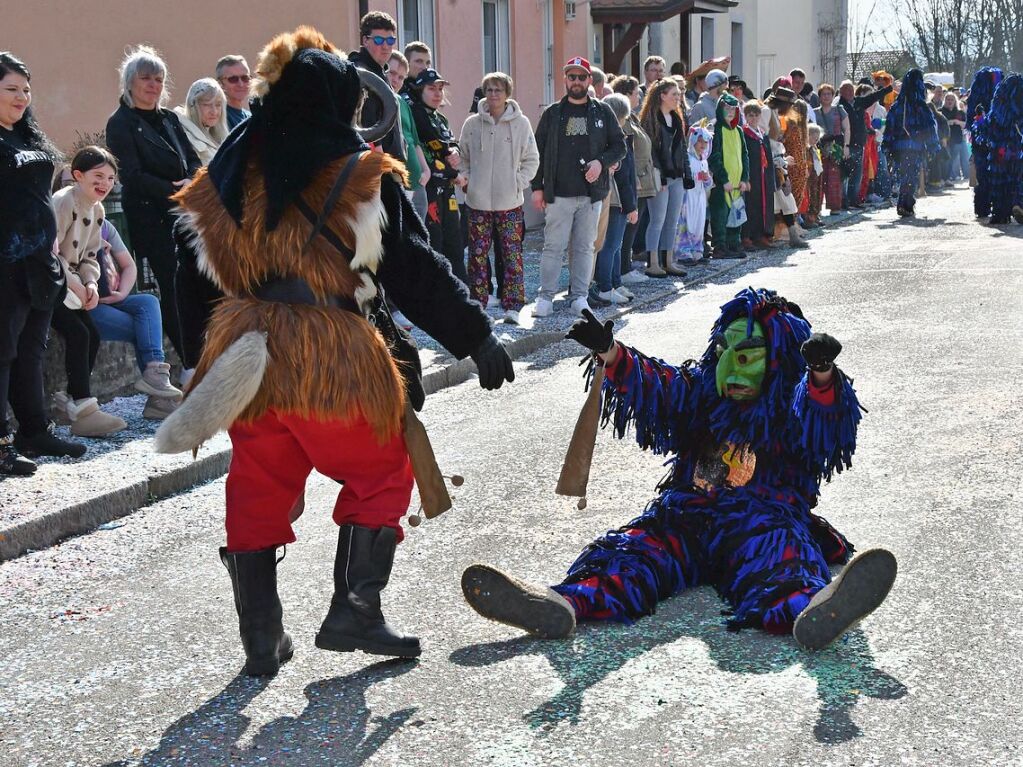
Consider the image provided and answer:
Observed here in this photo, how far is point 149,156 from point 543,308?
4.28 m

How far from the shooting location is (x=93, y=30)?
12305mm

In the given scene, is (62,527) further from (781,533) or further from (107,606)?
(781,533)

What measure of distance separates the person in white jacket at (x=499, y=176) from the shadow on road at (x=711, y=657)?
678 centimetres

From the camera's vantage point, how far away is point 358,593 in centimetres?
412

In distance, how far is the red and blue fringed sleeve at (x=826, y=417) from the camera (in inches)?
183

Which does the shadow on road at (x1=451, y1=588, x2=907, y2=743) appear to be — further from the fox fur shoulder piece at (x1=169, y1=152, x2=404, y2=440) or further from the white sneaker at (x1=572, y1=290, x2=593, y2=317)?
the white sneaker at (x1=572, y1=290, x2=593, y2=317)

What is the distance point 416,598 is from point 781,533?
1257mm

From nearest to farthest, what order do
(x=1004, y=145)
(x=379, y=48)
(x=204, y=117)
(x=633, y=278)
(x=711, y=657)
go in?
(x=711, y=657) → (x=204, y=117) → (x=379, y=48) → (x=633, y=278) → (x=1004, y=145)

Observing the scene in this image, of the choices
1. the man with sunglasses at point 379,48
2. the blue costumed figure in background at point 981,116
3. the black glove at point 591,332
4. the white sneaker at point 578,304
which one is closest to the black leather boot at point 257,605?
the black glove at point 591,332

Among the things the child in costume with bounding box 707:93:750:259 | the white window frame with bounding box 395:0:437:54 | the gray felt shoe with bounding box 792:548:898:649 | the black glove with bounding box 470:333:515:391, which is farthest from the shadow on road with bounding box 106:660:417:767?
the white window frame with bounding box 395:0:437:54

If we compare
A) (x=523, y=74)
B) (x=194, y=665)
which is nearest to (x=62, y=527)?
(x=194, y=665)

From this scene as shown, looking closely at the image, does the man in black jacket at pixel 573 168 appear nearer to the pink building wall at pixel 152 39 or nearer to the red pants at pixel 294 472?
the pink building wall at pixel 152 39

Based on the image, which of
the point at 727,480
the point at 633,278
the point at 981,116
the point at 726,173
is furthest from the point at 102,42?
the point at 981,116

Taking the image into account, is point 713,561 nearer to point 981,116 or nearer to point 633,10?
point 981,116
